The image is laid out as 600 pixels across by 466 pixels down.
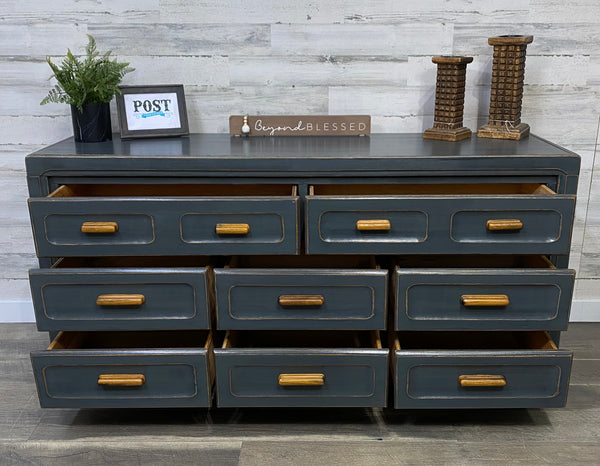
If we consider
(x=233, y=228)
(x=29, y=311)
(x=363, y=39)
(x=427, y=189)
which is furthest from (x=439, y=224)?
(x=29, y=311)

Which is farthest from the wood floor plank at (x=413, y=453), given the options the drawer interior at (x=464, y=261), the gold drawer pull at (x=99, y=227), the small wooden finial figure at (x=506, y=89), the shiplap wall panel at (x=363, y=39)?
the shiplap wall panel at (x=363, y=39)

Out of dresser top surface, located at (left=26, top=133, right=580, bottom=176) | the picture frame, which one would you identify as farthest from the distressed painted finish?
the picture frame

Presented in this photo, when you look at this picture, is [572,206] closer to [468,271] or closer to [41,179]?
[468,271]

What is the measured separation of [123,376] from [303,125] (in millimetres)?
907

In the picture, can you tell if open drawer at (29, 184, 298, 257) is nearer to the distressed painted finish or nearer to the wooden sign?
the distressed painted finish

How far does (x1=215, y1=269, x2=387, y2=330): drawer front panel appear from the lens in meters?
1.61

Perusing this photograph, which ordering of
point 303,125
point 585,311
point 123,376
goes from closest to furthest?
1. point 123,376
2. point 303,125
3. point 585,311

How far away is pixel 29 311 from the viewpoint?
2369mm

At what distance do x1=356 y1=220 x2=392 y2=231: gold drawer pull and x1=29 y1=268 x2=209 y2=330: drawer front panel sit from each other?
0.42 metres

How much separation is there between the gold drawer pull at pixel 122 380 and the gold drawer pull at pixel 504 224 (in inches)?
39.5

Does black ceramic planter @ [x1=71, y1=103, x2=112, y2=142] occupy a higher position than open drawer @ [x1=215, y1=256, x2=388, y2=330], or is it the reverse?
black ceramic planter @ [x1=71, y1=103, x2=112, y2=142]

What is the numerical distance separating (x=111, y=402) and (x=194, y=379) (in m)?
0.25

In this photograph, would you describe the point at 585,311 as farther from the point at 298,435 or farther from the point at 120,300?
the point at 120,300

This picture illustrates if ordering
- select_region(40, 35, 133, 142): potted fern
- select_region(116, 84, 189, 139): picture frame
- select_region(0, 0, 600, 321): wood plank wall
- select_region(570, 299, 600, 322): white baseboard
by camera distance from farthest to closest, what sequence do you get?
select_region(570, 299, 600, 322): white baseboard < select_region(0, 0, 600, 321): wood plank wall < select_region(116, 84, 189, 139): picture frame < select_region(40, 35, 133, 142): potted fern
